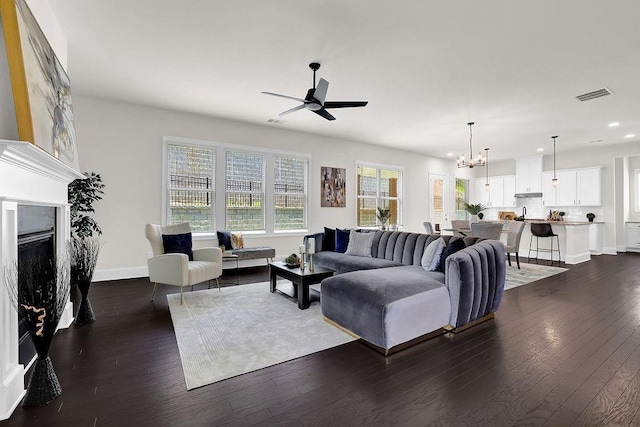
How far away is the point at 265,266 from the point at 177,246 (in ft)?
7.57

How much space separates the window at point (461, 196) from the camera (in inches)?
420

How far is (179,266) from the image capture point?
3.66 m

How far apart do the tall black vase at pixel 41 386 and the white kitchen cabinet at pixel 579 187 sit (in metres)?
11.4

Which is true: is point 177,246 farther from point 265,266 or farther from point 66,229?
point 265,266

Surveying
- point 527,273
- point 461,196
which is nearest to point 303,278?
point 527,273

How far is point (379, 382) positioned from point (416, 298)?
0.79 m

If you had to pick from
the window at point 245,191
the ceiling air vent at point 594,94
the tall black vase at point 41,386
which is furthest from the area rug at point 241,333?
the ceiling air vent at point 594,94

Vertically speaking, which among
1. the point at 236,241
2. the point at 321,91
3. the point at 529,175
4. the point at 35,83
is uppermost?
the point at 321,91

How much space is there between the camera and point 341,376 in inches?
84.3

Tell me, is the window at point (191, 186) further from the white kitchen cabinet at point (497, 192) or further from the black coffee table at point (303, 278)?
the white kitchen cabinet at point (497, 192)

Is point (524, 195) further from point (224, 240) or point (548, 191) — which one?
point (224, 240)

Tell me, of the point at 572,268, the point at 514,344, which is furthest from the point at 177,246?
the point at 572,268

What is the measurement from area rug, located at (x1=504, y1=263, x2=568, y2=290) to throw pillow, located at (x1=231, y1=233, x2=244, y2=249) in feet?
14.8

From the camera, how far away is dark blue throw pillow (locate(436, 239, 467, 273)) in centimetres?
331
